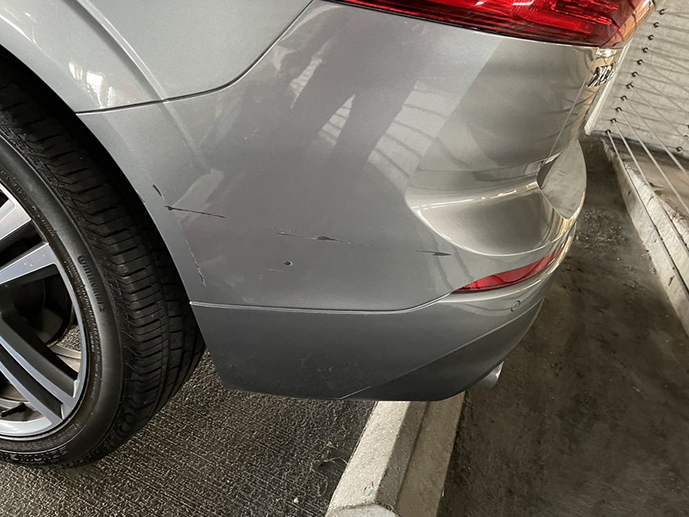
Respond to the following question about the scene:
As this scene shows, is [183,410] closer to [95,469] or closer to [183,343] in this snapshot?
[95,469]

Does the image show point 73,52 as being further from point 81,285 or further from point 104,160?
point 81,285

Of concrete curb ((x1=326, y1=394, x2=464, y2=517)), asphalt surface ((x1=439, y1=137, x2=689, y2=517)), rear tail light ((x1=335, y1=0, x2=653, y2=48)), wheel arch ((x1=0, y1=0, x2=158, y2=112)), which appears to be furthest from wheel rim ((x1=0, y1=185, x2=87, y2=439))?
asphalt surface ((x1=439, y1=137, x2=689, y2=517))

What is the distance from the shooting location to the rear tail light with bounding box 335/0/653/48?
29.9 inches

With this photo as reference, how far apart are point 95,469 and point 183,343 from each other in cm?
53

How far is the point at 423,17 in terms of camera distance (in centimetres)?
76

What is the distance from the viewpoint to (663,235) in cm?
293

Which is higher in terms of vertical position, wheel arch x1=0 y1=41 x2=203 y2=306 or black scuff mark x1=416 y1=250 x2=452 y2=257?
wheel arch x1=0 y1=41 x2=203 y2=306

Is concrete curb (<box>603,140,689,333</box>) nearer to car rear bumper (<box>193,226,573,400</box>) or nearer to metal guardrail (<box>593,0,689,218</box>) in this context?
metal guardrail (<box>593,0,689,218</box>)

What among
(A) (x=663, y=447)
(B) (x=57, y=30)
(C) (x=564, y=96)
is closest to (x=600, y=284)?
(A) (x=663, y=447)

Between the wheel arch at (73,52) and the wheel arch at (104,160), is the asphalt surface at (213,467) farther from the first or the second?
the wheel arch at (73,52)

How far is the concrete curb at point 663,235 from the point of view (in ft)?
8.50

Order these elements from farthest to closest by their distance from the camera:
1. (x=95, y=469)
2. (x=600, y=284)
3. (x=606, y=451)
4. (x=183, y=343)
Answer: (x=600, y=284) → (x=606, y=451) → (x=95, y=469) → (x=183, y=343)

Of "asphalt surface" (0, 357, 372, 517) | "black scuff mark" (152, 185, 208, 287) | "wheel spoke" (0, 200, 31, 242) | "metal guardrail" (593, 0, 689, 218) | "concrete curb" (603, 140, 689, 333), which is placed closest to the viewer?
→ "black scuff mark" (152, 185, 208, 287)

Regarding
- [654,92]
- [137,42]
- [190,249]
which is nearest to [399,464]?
[190,249]
